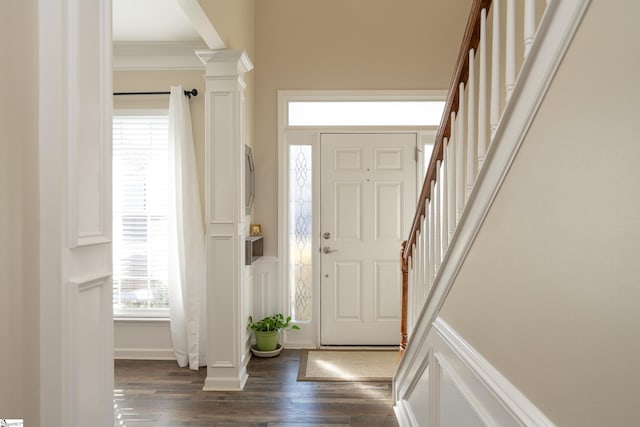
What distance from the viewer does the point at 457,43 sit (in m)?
4.31

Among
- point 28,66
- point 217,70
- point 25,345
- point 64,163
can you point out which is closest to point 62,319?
point 25,345

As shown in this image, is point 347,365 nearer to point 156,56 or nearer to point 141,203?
point 141,203

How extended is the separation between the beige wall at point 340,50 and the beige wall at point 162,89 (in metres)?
0.59

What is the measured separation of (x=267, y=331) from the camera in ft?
13.3

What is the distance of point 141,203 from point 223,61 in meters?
1.61

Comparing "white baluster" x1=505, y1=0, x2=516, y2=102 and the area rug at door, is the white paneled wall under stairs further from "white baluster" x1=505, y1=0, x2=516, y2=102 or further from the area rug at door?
the area rug at door

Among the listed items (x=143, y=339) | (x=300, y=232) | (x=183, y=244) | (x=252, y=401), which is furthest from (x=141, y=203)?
(x=252, y=401)

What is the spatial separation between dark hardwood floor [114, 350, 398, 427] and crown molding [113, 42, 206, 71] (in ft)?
9.05

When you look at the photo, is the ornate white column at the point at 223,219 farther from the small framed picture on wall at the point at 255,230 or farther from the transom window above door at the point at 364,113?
the transom window above door at the point at 364,113

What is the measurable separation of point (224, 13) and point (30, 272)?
2629mm

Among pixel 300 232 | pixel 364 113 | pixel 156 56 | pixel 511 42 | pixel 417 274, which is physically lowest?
pixel 417 274

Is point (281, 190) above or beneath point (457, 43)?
beneath

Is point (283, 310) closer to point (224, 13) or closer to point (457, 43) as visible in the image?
point (224, 13)

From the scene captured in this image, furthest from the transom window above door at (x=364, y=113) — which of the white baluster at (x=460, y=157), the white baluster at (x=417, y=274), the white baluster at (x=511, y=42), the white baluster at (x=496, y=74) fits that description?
the white baluster at (x=511, y=42)
